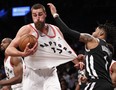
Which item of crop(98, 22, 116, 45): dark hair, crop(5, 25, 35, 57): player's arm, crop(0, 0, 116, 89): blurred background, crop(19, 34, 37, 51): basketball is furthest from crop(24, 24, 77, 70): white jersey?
crop(0, 0, 116, 89): blurred background

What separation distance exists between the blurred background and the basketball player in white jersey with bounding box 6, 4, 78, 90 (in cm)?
938

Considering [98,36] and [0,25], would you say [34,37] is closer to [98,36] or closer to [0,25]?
[98,36]

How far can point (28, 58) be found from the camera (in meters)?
5.07

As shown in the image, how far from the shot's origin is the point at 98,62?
14.4 feet

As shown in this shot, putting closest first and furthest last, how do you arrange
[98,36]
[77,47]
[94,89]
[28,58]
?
[94,89], [98,36], [28,58], [77,47]

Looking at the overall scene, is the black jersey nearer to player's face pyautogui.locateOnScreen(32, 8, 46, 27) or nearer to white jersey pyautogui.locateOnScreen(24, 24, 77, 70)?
white jersey pyautogui.locateOnScreen(24, 24, 77, 70)

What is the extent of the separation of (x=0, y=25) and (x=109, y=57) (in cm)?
1081

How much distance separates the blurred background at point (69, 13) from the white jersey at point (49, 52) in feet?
30.6

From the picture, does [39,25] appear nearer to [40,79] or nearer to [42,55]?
[42,55]

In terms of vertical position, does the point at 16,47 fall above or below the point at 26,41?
below

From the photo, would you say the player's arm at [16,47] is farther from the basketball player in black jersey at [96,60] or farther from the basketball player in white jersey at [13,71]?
the basketball player in white jersey at [13,71]

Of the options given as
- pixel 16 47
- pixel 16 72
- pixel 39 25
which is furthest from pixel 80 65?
pixel 16 72

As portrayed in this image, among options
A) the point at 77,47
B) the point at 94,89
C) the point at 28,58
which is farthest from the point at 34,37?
the point at 77,47

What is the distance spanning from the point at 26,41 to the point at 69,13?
10330 millimetres
